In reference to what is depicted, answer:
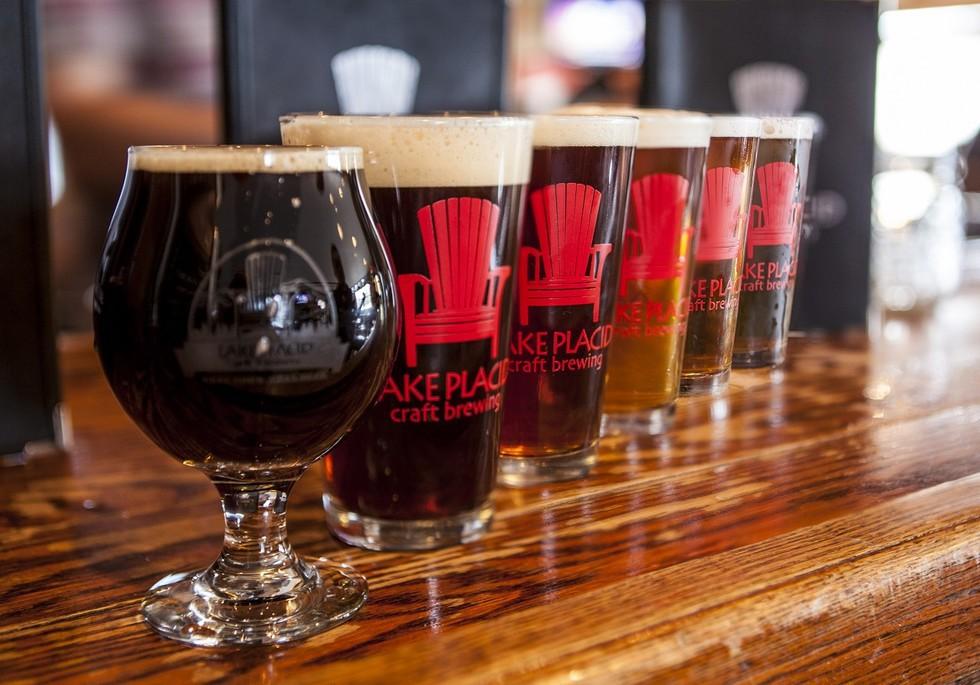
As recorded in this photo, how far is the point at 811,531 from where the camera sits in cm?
73

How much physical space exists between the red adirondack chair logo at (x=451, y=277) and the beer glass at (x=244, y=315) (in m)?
0.05

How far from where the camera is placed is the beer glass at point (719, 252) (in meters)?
0.78

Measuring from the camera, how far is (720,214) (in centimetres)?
78

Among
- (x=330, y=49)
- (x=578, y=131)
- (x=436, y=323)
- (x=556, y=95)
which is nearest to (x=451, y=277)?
(x=436, y=323)

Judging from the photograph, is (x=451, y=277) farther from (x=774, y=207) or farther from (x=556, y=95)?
(x=556, y=95)

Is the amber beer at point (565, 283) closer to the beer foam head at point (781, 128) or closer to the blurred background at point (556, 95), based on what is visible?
the beer foam head at point (781, 128)

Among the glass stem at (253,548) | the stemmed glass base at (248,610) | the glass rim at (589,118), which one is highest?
the glass rim at (589,118)

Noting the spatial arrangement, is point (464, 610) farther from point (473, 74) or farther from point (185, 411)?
point (473, 74)

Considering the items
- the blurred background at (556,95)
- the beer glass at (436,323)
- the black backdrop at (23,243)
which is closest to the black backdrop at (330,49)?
the blurred background at (556,95)

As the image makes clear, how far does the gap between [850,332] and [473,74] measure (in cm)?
64

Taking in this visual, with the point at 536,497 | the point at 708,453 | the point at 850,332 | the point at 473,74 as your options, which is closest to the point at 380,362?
the point at 536,497

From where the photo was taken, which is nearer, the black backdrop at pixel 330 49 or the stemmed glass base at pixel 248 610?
the stemmed glass base at pixel 248 610

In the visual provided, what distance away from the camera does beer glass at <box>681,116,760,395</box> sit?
0.78 metres

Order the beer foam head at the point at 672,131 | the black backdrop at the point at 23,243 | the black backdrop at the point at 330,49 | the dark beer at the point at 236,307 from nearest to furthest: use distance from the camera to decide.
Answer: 1. the dark beer at the point at 236,307
2. the beer foam head at the point at 672,131
3. the black backdrop at the point at 23,243
4. the black backdrop at the point at 330,49
